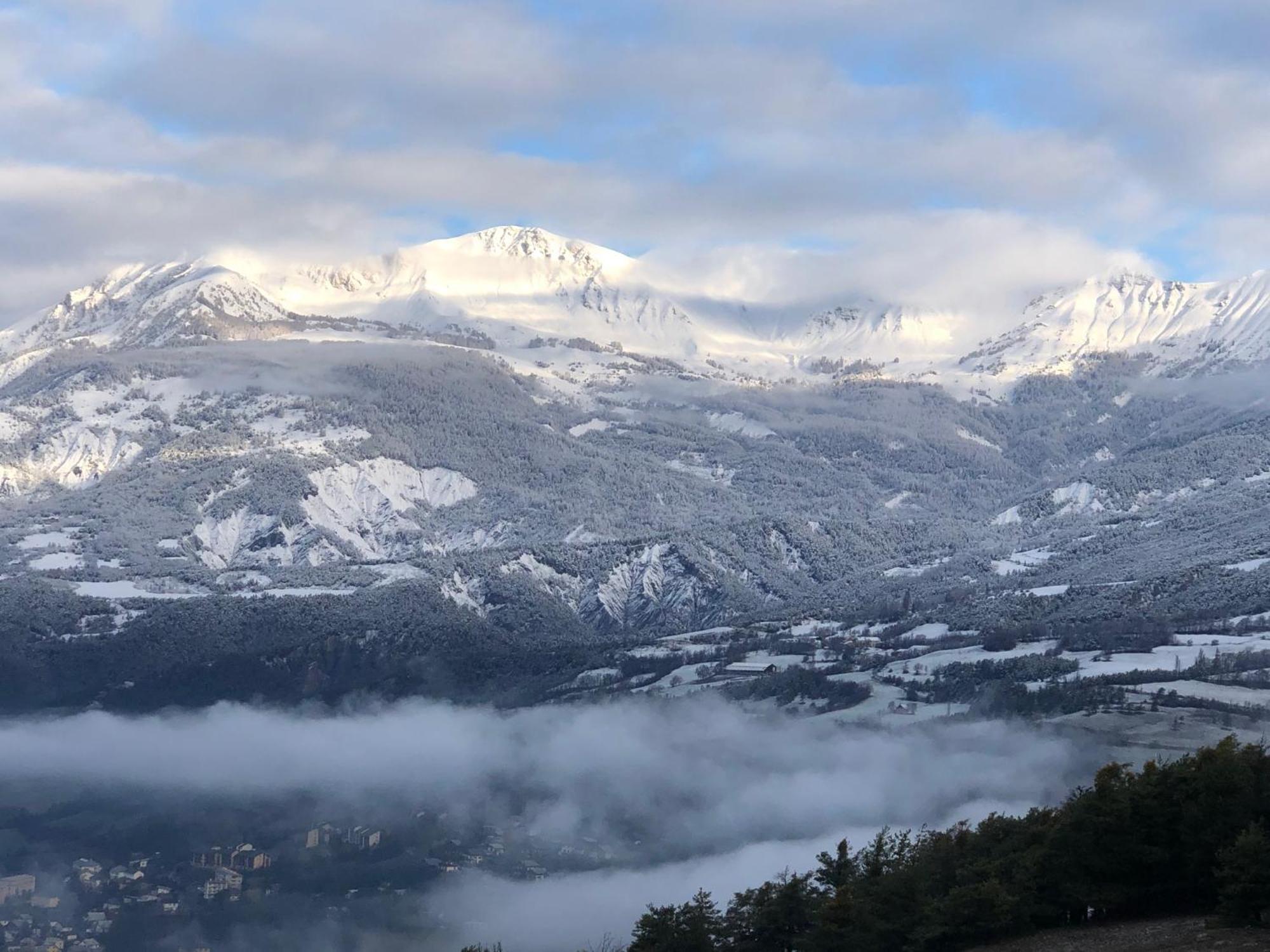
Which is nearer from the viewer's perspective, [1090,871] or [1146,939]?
[1146,939]

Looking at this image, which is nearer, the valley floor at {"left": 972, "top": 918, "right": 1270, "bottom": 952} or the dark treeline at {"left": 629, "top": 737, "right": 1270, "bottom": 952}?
the valley floor at {"left": 972, "top": 918, "right": 1270, "bottom": 952}

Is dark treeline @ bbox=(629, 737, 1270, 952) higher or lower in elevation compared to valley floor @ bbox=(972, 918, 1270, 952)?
higher

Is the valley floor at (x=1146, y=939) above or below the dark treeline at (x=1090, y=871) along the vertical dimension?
below

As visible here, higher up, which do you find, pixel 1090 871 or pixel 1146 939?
pixel 1090 871

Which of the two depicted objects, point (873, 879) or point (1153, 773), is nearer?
point (1153, 773)

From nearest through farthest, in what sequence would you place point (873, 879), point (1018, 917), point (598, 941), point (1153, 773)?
point (1018, 917) < point (1153, 773) < point (873, 879) < point (598, 941)

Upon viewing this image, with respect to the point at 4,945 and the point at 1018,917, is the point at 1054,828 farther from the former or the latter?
the point at 4,945

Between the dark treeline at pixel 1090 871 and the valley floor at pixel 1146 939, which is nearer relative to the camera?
the valley floor at pixel 1146 939

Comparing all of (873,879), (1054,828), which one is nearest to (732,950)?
(873,879)
